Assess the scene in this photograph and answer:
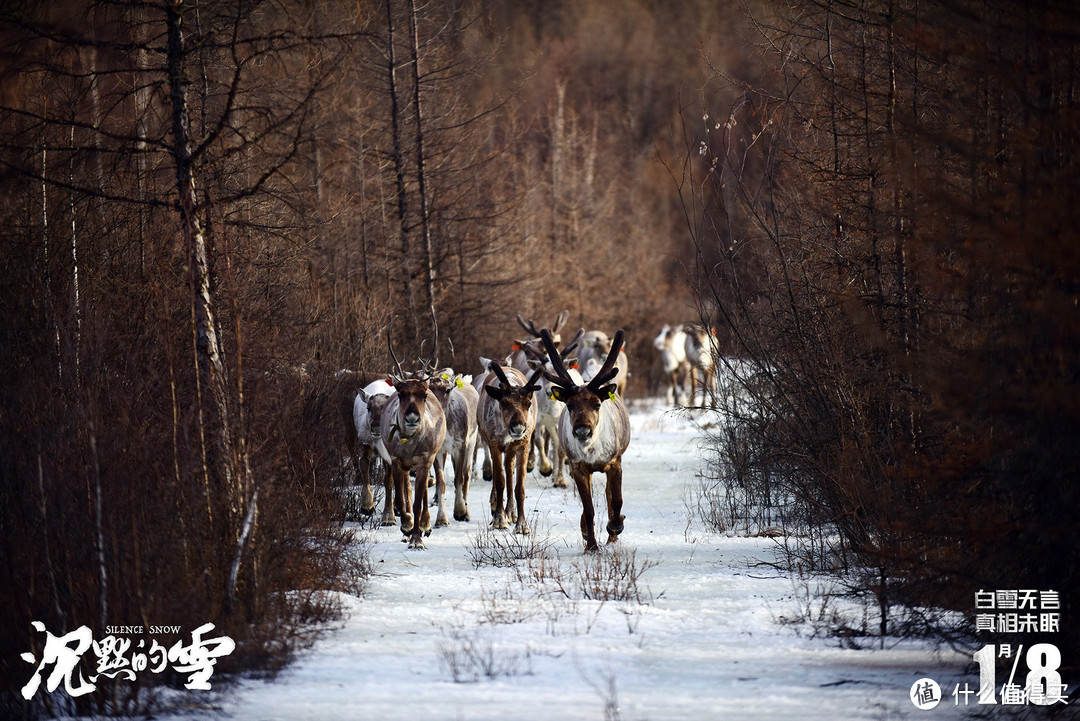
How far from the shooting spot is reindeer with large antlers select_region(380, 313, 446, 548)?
11914mm

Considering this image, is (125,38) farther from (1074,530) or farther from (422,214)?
(422,214)

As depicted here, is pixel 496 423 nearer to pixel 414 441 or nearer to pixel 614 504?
pixel 414 441

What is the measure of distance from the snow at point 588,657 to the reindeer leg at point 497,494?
234cm

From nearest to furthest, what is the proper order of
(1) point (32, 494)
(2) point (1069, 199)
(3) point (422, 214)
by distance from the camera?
(2) point (1069, 199), (1) point (32, 494), (3) point (422, 214)

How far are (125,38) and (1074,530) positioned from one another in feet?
26.4

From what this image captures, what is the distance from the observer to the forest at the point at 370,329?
6262 mm

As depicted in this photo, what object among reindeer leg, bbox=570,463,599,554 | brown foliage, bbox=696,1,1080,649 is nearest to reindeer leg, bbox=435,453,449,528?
reindeer leg, bbox=570,463,599,554

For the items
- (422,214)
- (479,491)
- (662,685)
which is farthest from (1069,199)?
(422,214)

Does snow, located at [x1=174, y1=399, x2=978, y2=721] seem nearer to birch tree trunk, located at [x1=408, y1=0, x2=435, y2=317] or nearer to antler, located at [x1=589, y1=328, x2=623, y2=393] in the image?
antler, located at [x1=589, y1=328, x2=623, y2=393]

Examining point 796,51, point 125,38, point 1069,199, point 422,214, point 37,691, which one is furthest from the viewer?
point 422,214

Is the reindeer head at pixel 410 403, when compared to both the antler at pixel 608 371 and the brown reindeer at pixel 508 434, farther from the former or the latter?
the antler at pixel 608 371

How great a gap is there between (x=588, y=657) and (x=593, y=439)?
4.20m

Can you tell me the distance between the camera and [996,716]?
6023 mm

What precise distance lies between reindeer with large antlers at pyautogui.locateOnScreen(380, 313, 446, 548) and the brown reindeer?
2.57 ft
